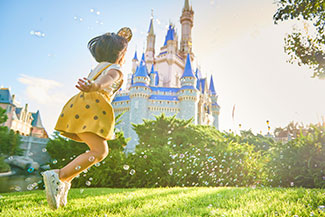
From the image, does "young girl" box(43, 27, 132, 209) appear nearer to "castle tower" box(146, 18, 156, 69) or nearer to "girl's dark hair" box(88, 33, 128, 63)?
"girl's dark hair" box(88, 33, 128, 63)

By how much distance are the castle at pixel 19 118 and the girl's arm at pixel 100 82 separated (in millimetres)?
31229

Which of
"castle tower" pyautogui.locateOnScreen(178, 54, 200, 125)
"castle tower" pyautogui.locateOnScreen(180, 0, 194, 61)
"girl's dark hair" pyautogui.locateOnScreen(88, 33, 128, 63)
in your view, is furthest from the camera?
"castle tower" pyautogui.locateOnScreen(180, 0, 194, 61)

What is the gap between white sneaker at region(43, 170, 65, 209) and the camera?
2.19 meters

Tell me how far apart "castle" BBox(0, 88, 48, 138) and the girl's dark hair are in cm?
3090

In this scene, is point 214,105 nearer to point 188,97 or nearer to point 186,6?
point 188,97

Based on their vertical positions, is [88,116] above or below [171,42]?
below

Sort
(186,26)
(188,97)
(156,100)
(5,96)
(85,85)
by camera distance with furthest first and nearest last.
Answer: (186,26)
(156,100)
(188,97)
(5,96)
(85,85)

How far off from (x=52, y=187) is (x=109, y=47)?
1857mm

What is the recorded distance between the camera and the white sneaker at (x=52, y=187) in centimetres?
219

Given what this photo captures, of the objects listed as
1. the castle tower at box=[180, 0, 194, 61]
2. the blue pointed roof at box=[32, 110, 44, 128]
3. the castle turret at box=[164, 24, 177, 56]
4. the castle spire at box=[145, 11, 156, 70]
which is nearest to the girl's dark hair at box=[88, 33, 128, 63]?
the blue pointed roof at box=[32, 110, 44, 128]

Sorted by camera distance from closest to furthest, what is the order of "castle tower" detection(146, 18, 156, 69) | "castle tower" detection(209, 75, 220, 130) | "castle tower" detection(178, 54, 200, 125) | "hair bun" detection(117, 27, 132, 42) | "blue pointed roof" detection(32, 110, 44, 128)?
1. "hair bun" detection(117, 27, 132, 42)
2. "castle tower" detection(178, 54, 200, 125)
3. "blue pointed roof" detection(32, 110, 44, 128)
4. "castle tower" detection(146, 18, 156, 69)
5. "castle tower" detection(209, 75, 220, 130)

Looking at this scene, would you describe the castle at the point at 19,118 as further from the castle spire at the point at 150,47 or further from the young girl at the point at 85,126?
the young girl at the point at 85,126

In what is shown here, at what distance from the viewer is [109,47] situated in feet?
9.32

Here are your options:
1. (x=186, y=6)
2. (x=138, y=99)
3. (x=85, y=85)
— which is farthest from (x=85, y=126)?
(x=186, y=6)
